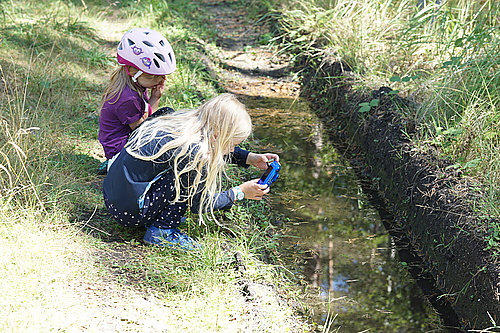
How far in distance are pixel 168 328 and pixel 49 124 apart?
2.56 metres

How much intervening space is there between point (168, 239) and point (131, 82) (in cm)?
121

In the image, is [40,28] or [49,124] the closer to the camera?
[49,124]

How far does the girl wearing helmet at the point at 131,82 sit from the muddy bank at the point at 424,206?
1.90 m

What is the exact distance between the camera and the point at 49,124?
15.2 ft

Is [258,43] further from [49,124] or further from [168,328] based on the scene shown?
[168,328]

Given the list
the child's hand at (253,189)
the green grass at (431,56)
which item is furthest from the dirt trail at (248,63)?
the child's hand at (253,189)

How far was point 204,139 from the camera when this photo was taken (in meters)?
3.20

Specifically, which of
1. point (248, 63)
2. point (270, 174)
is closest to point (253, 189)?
point (270, 174)

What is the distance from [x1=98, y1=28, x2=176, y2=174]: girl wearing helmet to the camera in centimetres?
385

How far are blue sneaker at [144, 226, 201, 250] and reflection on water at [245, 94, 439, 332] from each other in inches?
29.8

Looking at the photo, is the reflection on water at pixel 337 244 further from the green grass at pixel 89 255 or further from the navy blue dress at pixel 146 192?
the navy blue dress at pixel 146 192

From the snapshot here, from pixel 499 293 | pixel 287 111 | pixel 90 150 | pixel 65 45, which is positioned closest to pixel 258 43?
pixel 287 111

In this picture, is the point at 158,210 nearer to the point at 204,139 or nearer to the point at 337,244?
the point at 204,139

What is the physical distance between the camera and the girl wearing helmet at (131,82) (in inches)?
151
